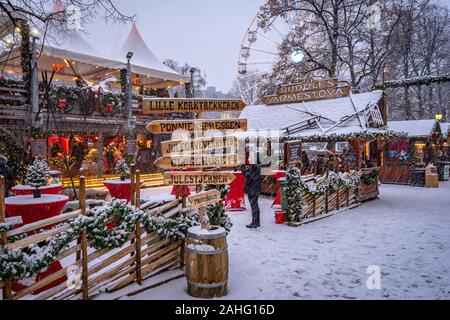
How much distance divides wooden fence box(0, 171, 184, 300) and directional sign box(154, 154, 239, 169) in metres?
0.48

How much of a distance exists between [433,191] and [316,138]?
681 centimetres

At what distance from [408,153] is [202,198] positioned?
58.8ft

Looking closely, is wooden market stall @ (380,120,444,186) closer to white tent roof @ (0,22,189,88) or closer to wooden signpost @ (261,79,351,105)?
wooden signpost @ (261,79,351,105)

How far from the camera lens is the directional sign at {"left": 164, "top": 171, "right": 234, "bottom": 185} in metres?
4.71

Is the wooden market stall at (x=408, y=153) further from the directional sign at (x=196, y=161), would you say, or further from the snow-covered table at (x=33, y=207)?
the snow-covered table at (x=33, y=207)

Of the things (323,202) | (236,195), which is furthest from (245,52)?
(323,202)

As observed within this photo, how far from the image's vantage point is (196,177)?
4809mm

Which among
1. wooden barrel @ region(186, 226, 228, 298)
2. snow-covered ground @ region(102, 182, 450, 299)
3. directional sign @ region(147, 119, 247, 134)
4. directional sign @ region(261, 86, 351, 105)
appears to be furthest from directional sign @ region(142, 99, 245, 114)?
directional sign @ region(261, 86, 351, 105)

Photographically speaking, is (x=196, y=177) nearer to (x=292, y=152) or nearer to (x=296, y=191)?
(x=296, y=191)

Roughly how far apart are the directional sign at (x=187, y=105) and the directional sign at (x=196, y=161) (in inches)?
27.1

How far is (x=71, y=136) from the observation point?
1612cm

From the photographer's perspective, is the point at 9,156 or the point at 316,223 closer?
the point at 316,223
